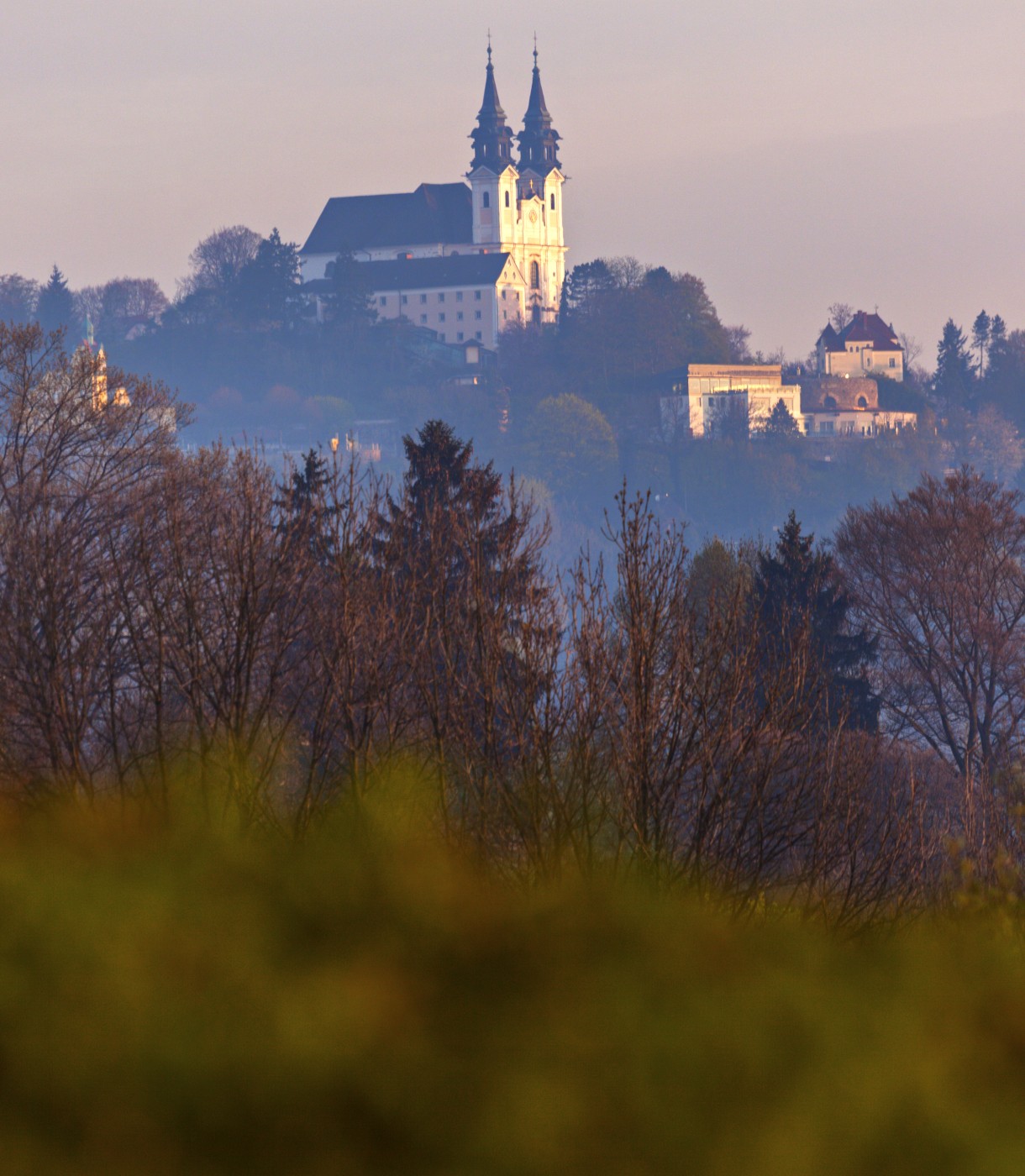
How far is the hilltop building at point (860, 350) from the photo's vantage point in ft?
409

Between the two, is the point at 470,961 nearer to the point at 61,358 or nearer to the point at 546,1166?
the point at 546,1166

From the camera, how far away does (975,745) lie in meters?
26.9

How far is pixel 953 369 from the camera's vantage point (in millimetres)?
118188

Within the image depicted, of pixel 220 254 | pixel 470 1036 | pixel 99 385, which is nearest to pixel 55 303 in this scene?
pixel 220 254

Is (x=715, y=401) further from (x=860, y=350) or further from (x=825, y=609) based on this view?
(x=825, y=609)

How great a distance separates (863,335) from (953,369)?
10.5m

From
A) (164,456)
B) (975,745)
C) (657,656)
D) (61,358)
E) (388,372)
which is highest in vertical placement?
(388,372)

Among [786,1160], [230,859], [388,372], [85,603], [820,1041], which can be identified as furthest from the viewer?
[388,372]

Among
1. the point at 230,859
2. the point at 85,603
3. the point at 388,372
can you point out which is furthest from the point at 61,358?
the point at 388,372

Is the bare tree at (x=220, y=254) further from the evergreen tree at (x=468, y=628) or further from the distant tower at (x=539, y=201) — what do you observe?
the evergreen tree at (x=468, y=628)

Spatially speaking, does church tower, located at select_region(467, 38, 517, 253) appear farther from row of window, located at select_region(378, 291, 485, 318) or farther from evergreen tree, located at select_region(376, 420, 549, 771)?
evergreen tree, located at select_region(376, 420, 549, 771)

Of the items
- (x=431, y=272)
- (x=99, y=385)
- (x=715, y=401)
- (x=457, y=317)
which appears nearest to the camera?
(x=99, y=385)

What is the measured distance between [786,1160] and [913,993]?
1.14 ft

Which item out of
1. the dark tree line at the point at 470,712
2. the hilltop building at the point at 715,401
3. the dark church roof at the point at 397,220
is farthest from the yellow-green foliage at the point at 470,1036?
Result: the dark church roof at the point at 397,220
